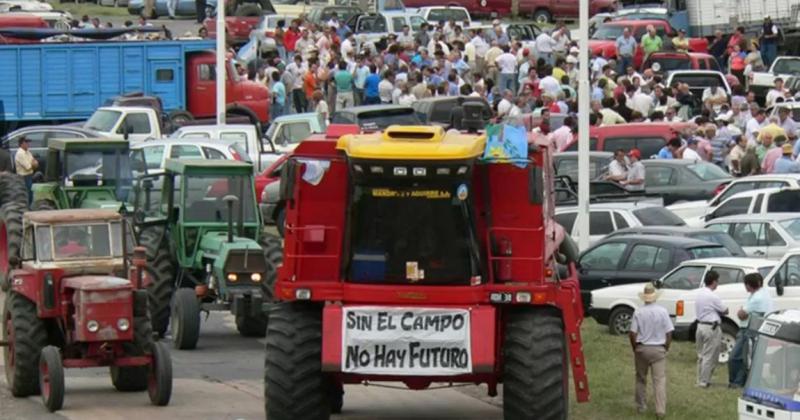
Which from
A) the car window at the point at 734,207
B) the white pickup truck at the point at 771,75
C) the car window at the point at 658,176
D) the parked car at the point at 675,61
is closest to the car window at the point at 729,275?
the car window at the point at 734,207

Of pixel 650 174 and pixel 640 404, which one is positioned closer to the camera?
pixel 640 404

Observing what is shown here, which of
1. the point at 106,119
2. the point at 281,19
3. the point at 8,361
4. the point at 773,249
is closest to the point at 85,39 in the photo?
the point at 106,119

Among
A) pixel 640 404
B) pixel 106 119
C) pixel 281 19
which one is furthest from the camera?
pixel 281 19

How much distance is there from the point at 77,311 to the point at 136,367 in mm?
1429

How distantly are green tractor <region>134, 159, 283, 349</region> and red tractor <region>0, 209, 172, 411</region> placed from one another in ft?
10.2

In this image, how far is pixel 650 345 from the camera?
2248 centimetres

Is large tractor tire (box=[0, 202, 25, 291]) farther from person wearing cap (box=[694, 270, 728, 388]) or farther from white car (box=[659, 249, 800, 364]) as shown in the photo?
person wearing cap (box=[694, 270, 728, 388])

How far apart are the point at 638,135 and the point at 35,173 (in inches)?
459

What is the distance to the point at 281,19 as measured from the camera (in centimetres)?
6003

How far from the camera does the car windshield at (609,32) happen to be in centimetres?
5612

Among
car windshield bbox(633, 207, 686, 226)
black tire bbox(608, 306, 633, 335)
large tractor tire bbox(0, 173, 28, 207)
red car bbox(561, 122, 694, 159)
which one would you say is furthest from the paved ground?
red car bbox(561, 122, 694, 159)

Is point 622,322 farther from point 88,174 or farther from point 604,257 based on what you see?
point 88,174

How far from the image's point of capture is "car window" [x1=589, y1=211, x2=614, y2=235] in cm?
3416

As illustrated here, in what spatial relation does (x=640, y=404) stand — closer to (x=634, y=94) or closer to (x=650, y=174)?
(x=650, y=174)
